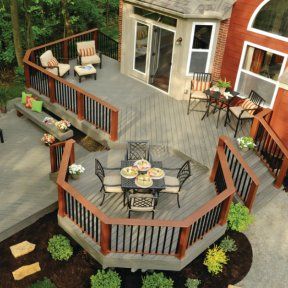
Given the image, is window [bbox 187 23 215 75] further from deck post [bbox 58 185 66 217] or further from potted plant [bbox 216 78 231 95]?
deck post [bbox 58 185 66 217]

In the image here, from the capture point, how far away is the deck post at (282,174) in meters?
10.6

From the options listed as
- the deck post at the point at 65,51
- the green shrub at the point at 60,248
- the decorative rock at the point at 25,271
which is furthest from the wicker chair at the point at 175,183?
the deck post at the point at 65,51

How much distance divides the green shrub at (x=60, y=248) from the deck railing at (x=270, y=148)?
236 inches

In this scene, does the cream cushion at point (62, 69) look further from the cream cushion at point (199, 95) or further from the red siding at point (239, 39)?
the red siding at point (239, 39)

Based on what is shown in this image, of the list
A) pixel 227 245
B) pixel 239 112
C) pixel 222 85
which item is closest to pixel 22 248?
pixel 227 245

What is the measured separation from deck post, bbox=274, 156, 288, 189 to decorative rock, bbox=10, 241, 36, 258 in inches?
266

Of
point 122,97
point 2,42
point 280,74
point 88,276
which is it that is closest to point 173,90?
point 122,97

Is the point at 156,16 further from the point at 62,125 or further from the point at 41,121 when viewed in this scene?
the point at 41,121

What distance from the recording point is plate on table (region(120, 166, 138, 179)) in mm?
9180

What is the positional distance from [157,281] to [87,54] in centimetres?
1002

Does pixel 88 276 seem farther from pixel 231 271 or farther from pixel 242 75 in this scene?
pixel 242 75

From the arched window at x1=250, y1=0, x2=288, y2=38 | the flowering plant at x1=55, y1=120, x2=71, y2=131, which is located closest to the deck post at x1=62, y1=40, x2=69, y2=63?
the flowering plant at x1=55, y1=120, x2=71, y2=131

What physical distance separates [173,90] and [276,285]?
7.47 metres

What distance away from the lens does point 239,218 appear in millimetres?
9328
